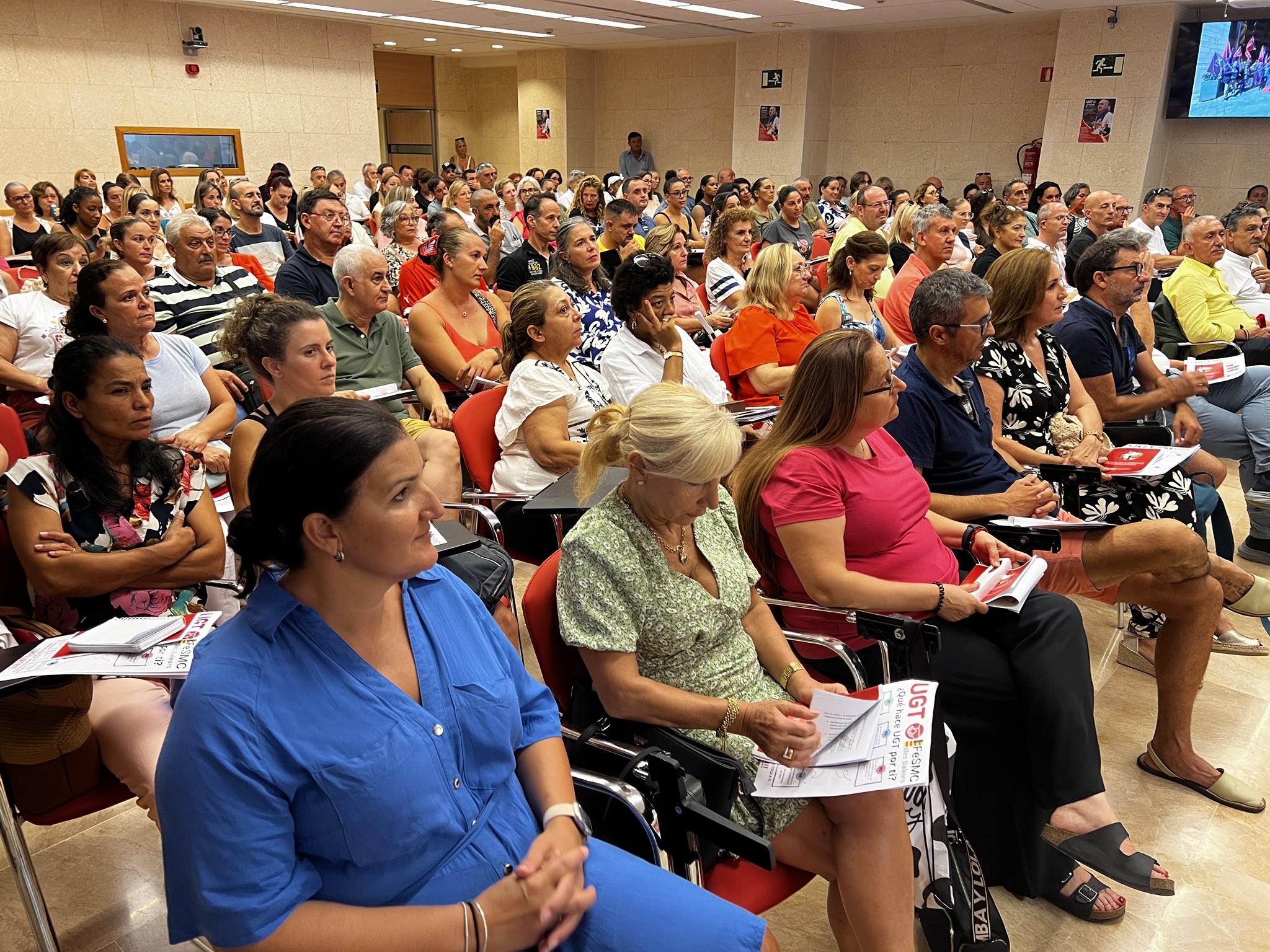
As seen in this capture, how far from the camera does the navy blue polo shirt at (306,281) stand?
4895 millimetres

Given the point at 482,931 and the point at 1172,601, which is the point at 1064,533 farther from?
the point at 482,931

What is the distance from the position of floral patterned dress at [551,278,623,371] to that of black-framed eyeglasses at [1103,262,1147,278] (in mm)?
2014

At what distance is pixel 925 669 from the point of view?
2.08 m

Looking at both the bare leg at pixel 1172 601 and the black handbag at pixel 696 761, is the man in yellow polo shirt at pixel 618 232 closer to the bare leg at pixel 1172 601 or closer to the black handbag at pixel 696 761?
the bare leg at pixel 1172 601

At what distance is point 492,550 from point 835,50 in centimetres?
1493

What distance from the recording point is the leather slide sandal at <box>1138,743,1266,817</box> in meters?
2.56

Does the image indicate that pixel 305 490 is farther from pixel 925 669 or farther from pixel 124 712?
pixel 925 669

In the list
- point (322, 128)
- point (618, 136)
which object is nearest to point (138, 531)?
point (322, 128)

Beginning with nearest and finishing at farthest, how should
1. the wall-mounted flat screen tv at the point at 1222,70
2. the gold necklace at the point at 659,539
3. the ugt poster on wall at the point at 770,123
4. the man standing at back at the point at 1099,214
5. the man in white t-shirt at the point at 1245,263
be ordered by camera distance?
the gold necklace at the point at 659,539, the man in white t-shirt at the point at 1245,263, the man standing at back at the point at 1099,214, the wall-mounted flat screen tv at the point at 1222,70, the ugt poster on wall at the point at 770,123

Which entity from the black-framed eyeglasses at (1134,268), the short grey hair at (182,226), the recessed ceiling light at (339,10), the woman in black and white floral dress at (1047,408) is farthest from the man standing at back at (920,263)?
the recessed ceiling light at (339,10)

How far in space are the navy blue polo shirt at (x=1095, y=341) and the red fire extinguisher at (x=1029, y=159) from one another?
426 inches

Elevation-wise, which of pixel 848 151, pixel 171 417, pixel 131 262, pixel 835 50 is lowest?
pixel 171 417

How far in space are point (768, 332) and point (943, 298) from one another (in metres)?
1.38

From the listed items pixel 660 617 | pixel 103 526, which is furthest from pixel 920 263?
pixel 103 526
